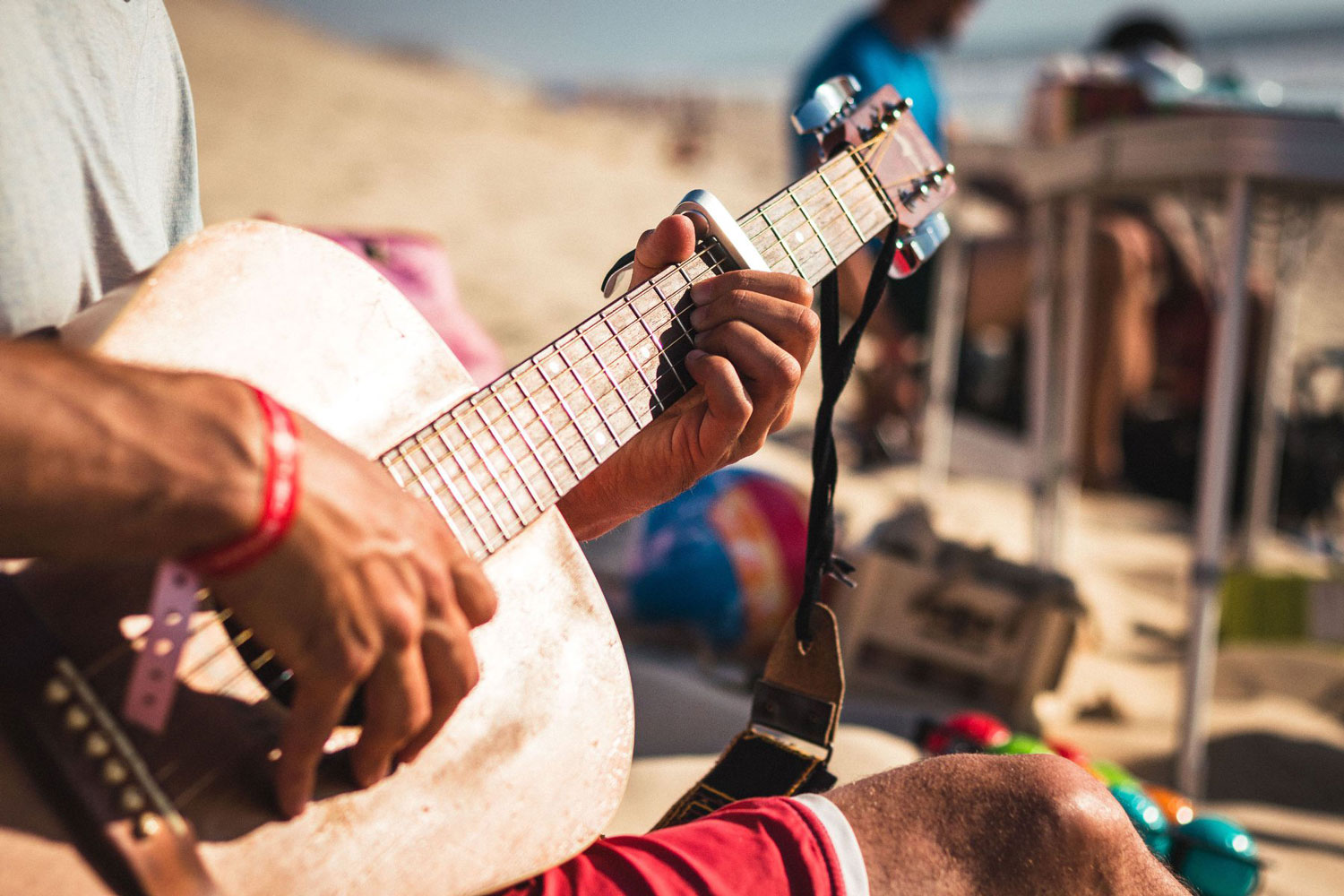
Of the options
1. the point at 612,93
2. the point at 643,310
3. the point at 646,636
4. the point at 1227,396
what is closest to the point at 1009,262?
the point at 1227,396

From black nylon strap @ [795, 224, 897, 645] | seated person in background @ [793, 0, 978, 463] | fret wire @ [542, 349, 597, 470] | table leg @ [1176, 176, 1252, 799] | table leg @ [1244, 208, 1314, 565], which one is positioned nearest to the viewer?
fret wire @ [542, 349, 597, 470]

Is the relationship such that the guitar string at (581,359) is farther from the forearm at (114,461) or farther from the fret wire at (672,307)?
the forearm at (114,461)

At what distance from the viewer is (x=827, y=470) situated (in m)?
1.36

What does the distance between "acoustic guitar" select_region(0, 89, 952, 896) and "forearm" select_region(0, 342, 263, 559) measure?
0.13 metres

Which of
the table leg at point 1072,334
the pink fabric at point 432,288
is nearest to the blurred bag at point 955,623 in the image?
the table leg at point 1072,334

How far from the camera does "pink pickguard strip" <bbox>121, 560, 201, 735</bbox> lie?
0.75 meters

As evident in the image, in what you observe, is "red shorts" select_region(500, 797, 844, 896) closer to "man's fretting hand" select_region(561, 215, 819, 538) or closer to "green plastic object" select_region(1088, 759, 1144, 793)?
"man's fretting hand" select_region(561, 215, 819, 538)

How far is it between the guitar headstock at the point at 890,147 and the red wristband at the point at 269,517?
1057 millimetres

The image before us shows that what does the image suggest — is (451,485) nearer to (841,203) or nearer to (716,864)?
(716,864)

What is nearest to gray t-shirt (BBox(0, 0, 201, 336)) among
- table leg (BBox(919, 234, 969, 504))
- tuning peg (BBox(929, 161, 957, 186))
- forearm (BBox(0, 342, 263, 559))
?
forearm (BBox(0, 342, 263, 559))

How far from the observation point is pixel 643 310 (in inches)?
47.6

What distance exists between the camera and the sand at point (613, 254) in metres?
2.72

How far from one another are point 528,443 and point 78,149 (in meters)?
0.55

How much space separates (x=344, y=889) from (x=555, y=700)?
269mm
